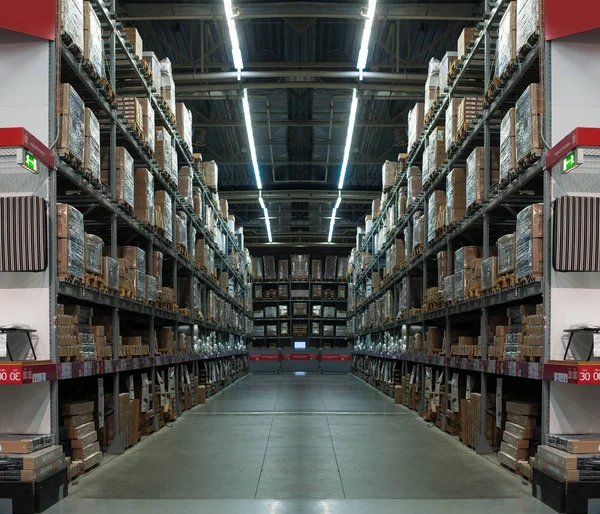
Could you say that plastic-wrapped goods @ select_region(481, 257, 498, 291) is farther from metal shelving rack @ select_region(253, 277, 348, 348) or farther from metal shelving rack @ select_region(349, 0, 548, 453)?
metal shelving rack @ select_region(253, 277, 348, 348)

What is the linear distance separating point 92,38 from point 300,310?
→ 2553 centimetres

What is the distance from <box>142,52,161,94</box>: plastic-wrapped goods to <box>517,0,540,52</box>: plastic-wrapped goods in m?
5.31

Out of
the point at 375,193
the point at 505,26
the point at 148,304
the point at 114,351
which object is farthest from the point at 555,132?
the point at 375,193

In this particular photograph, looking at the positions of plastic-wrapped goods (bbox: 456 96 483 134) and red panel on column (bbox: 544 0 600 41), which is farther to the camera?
plastic-wrapped goods (bbox: 456 96 483 134)

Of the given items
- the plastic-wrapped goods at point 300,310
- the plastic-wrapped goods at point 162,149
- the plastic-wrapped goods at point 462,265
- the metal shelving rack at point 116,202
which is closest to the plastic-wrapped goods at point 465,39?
the plastic-wrapped goods at point 462,265

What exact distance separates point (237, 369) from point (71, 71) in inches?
724

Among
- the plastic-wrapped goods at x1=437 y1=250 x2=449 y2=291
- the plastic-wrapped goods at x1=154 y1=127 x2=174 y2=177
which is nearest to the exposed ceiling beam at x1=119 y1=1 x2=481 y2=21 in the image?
the plastic-wrapped goods at x1=154 y1=127 x2=174 y2=177

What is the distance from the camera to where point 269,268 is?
32406 millimetres

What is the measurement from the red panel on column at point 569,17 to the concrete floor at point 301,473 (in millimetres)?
3655

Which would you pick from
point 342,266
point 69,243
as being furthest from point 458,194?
point 342,266

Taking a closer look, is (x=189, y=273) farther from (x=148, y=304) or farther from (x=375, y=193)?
(x=375, y=193)

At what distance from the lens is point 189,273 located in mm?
A: 13727

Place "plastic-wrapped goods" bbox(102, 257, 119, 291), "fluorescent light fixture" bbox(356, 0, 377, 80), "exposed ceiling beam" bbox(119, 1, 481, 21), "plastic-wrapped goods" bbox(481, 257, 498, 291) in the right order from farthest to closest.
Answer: "exposed ceiling beam" bbox(119, 1, 481, 21) < "fluorescent light fixture" bbox(356, 0, 377, 80) < "plastic-wrapped goods" bbox(102, 257, 119, 291) < "plastic-wrapped goods" bbox(481, 257, 498, 291)

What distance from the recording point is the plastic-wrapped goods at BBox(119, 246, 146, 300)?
8.91m
